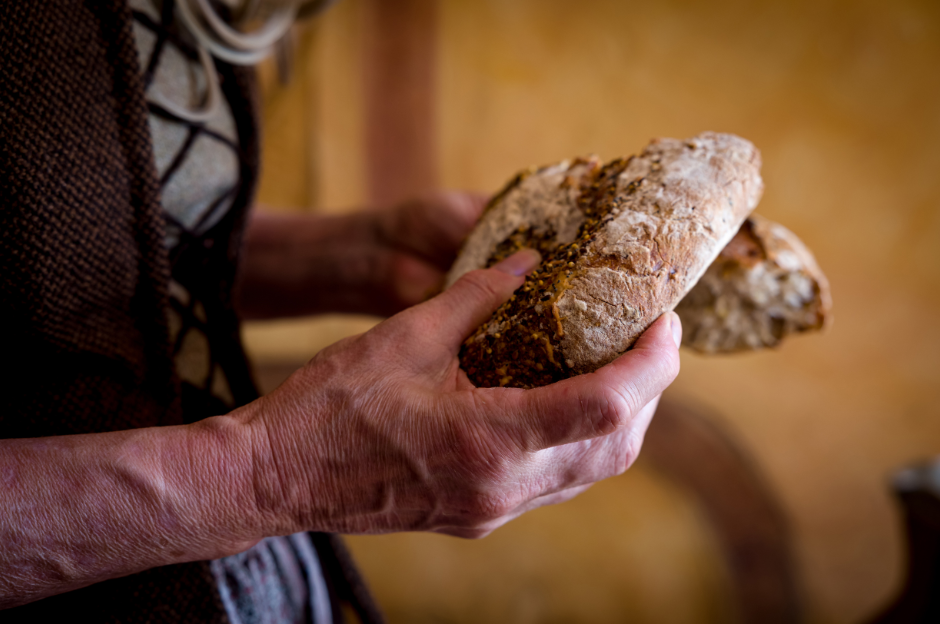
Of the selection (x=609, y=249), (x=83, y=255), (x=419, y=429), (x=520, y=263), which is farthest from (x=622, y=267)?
(x=83, y=255)

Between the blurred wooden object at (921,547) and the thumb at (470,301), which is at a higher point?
the thumb at (470,301)

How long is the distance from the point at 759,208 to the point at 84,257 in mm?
1537

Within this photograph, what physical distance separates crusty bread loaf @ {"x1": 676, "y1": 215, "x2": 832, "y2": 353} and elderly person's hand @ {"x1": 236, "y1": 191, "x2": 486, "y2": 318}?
1.31 feet

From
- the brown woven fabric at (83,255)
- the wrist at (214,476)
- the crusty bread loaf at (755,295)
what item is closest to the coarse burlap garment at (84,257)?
the brown woven fabric at (83,255)

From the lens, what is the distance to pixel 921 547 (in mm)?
1348

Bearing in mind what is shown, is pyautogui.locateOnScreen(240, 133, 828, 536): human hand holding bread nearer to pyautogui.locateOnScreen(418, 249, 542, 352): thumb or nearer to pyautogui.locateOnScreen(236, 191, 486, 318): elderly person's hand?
pyautogui.locateOnScreen(418, 249, 542, 352): thumb

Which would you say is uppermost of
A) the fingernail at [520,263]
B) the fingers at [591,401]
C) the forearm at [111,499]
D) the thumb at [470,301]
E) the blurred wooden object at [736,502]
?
the fingernail at [520,263]

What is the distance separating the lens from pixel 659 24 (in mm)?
1503

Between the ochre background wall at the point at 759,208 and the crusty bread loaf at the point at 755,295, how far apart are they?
861 millimetres

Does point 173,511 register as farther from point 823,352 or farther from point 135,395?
point 823,352

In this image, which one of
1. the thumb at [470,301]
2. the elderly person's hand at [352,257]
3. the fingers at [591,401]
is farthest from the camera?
the elderly person's hand at [352,257]

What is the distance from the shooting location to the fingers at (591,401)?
1.42 feet

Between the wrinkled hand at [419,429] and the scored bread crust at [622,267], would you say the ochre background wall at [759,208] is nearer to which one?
the scored bread crust at [622,267]

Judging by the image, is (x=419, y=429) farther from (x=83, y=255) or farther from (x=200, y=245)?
(x=200, y=245)
